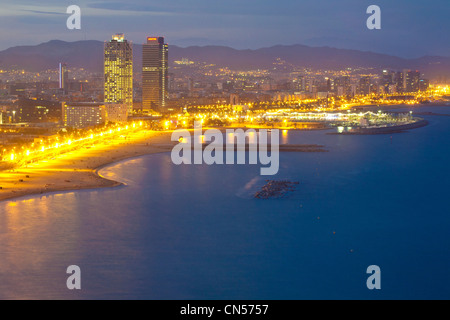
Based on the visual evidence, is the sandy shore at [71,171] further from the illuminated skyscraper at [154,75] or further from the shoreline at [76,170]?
the illuminated skyscraper at [154,75]

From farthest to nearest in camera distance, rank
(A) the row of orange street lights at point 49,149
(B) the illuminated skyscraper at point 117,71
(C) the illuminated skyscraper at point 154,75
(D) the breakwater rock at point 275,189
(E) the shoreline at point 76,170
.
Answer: (C) the illuminated skyscraper at point 154,75 → (B) the illuminated skyscraper at point 117,71 → (A) the row of orange street lights at point 49,149 → (E) the shoreline at point 76,170 → (D) the breakwater rock at point 275,189

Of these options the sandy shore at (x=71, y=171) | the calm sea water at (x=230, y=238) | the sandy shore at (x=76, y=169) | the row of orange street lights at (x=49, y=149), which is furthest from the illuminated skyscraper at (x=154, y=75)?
the calm sea water at (x=230, y=238)

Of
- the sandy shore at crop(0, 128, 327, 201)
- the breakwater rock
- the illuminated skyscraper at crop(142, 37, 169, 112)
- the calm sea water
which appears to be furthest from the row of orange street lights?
the illuminated skyscraper at crop(142, 37, 169, 112)
